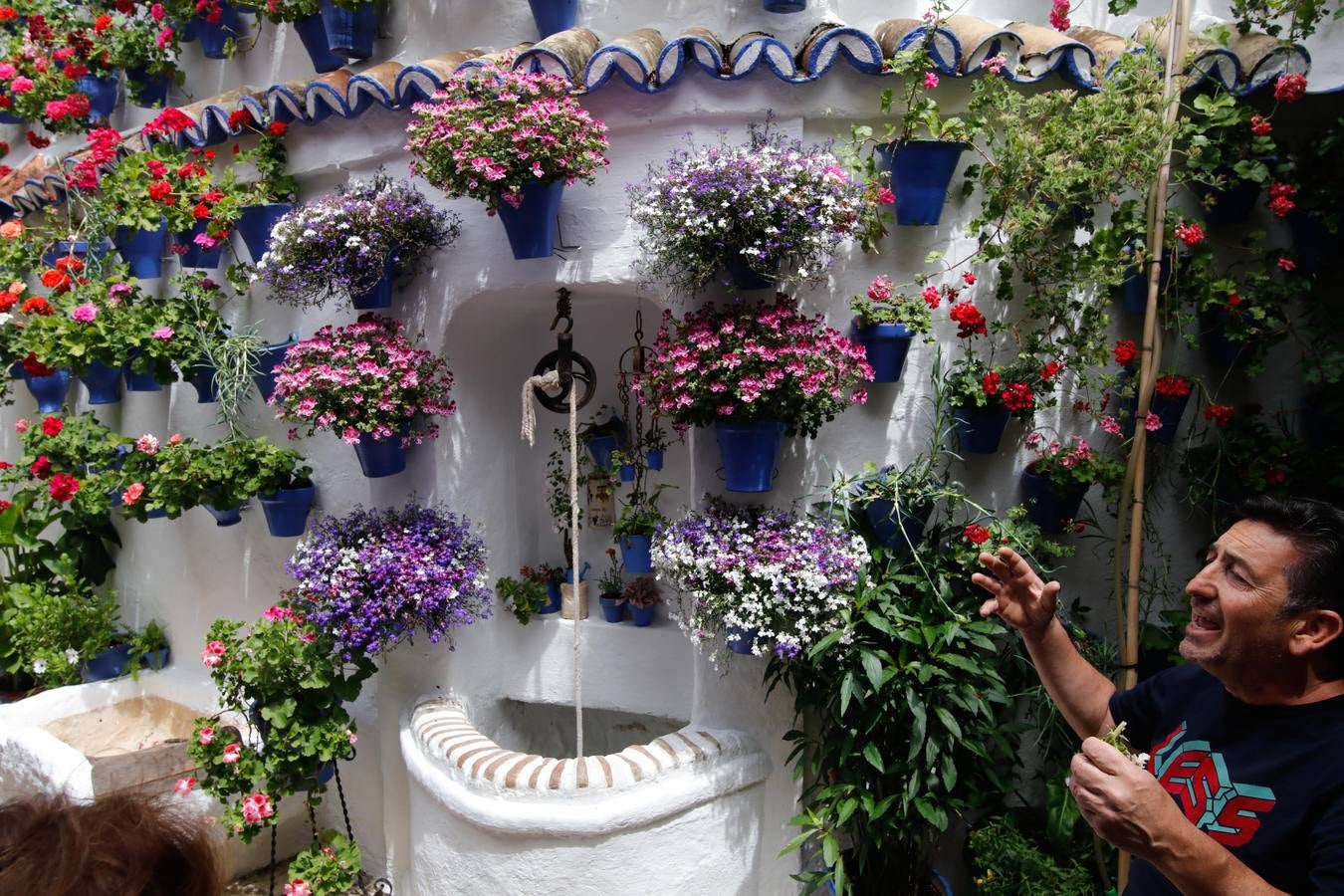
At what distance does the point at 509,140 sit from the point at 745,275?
0.98 metres

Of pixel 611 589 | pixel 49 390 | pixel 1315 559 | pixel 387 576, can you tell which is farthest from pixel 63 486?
pixel 1315 559

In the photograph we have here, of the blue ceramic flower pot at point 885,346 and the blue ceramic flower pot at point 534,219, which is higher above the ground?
the blue ceramic flower pot at point 534,219

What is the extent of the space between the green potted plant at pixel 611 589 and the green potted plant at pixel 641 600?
3 centimetres

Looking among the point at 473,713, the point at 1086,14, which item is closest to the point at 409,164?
the point at 473,713

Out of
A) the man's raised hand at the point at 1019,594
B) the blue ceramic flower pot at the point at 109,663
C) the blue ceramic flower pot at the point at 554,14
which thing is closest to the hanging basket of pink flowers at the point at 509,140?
the blue ceramic flower pot at the point at 554,14

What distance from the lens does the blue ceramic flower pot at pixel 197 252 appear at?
4422mm

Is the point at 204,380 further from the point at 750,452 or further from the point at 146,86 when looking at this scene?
the point at 750,452

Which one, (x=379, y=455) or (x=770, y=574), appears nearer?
(x=770, y=574)

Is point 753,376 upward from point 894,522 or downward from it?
upward

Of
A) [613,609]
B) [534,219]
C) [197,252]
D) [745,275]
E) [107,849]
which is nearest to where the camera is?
[107,849]

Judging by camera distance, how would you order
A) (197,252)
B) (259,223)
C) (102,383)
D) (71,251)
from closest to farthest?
(259,223) → (197,252) → (71,251) → (102,383)

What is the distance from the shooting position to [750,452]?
3.25 meters

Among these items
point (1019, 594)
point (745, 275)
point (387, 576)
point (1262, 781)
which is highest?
point (745, 275)

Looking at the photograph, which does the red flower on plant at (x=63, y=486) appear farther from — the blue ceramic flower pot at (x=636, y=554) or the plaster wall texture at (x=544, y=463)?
the blue ceramic flower pot at (x=636, y=554)
